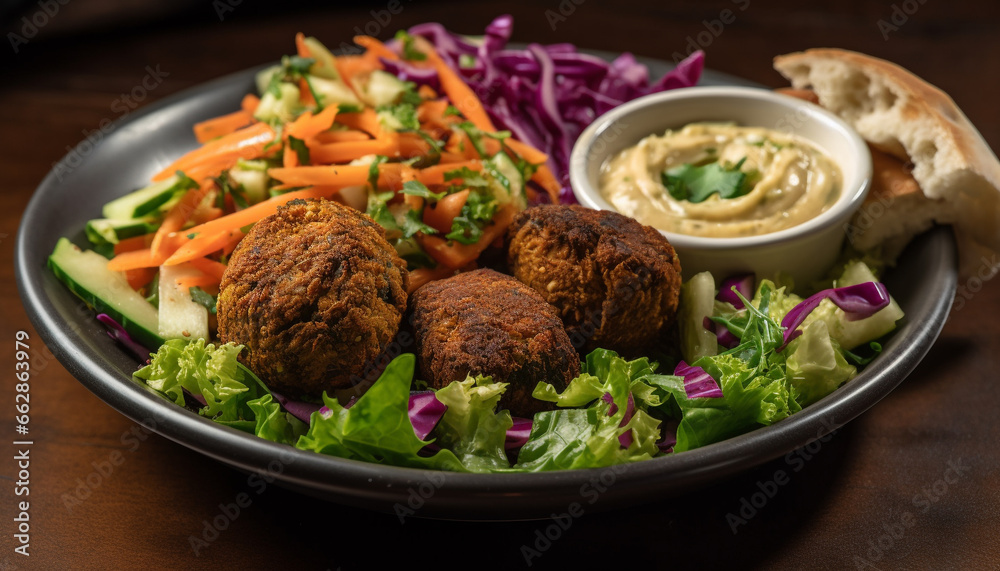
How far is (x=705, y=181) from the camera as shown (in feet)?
11.0

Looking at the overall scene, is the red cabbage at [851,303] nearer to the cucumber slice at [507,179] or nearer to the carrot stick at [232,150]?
the cucumber slice at [507,179]

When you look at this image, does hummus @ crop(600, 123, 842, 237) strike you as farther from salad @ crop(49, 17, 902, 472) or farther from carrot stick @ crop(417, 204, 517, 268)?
carrot stick @ crop(417, 204, 517, 268)

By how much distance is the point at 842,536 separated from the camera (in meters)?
2.46

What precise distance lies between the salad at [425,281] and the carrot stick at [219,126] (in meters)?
0.01

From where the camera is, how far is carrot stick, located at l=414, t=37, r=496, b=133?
3820 millimetres

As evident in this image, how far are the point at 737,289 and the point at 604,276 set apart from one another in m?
0.63

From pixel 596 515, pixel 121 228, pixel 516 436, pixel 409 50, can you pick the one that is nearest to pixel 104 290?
pixel 121 228

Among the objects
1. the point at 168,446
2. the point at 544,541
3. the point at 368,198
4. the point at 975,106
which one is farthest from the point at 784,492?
the point at 975,106

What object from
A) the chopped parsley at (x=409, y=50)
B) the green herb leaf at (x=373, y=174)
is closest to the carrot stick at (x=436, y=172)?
the green herb leaf at (x=373, y=174)

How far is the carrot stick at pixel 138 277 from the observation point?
3.18 m

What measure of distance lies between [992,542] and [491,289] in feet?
5.31

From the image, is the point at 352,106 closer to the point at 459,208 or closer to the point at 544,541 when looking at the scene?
the point at 459,208

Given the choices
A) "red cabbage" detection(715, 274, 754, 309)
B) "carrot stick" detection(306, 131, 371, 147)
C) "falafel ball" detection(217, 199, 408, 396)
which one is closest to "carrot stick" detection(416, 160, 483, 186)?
"carrot stick" detection(306, 131, 371, 147)

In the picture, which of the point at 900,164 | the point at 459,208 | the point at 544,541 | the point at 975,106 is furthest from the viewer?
the point at 975,106
